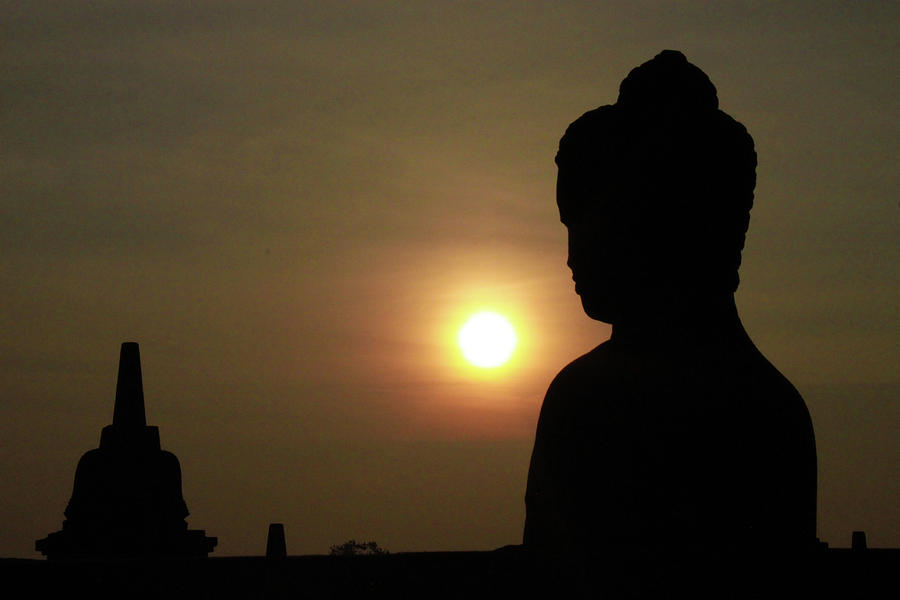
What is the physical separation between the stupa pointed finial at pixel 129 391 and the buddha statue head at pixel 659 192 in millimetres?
10581

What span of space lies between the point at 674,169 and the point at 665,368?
0.86 m

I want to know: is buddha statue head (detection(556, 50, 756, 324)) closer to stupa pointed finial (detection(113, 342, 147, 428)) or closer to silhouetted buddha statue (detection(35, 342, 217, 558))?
silhouetted buddha statue (detection(35, 342, 217, 558))

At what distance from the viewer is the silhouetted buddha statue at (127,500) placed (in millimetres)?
14078

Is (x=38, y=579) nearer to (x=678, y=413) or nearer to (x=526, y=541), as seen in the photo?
(x=526, y=541)

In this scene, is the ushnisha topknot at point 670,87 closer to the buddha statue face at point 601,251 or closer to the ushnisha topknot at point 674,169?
the ushnisha topknot at point 674,169

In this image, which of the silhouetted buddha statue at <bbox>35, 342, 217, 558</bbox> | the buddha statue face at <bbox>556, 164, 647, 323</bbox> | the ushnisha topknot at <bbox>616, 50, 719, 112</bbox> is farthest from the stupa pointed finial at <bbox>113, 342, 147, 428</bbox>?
the ushnisha topknot at <bbox>616, 50, 719, 112</bbox>

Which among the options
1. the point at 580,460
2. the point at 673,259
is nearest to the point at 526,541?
the point at 580,460

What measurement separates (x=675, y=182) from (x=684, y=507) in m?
1.38

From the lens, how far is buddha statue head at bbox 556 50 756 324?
5457 mm

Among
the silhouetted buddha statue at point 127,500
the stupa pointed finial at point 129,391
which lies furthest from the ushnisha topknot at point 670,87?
the stupa pointed finial at point 129,391

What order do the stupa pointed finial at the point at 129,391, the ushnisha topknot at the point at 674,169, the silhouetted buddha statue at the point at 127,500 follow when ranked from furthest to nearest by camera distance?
1. the stupa pointed finial at the point at 129,391
2. the silhouetted buddha statue at the point at 127,500
3. the ushnisha topknot at the point at 674,169

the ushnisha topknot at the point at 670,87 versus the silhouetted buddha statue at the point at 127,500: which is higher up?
the ushnisha topknot at the point at 670,87

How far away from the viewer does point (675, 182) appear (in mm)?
5441

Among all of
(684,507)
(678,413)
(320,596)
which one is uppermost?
(678,413)
